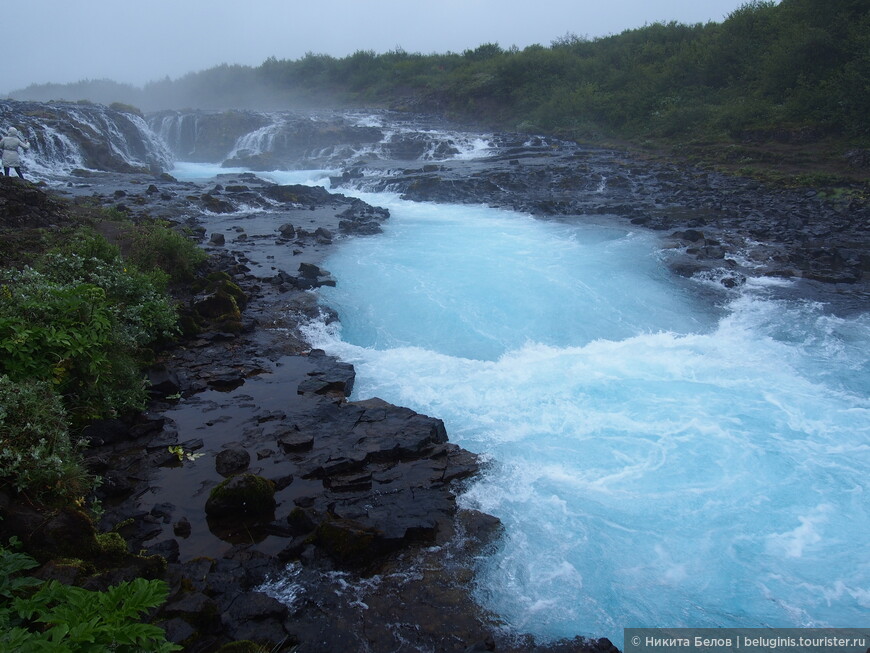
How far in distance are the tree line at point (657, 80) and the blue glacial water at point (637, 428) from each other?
67.5 feet

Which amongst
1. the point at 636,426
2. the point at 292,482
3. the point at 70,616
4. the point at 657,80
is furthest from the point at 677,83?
the point at 70,616

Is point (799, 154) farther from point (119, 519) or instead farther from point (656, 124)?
point (119, 519)

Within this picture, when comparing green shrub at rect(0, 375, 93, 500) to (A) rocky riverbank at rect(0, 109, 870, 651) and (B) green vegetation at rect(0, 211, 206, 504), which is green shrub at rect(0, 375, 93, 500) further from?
(A) rocky riverbank at rect(0, 109, 870, 651)

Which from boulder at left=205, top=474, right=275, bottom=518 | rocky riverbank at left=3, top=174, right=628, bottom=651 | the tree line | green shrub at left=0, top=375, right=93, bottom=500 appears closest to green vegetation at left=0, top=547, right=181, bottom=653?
rocky riverbank at left=3, top=174, right=628, bottom=651

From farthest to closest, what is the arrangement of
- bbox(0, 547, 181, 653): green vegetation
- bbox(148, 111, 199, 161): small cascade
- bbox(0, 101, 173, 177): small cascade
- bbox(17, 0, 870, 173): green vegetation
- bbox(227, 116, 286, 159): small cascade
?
bbox(148, 111, 199, 161): small cascade, bbox(227, 116, 286, 159): small cascade, bbox(17, 0, 870, 173): green vegetation, bbox(0, 101, 173, 177): small cascade, bbox(0, 547, 181, 653): green vegetation

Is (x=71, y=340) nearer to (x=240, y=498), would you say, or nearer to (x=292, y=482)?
(x=240, y=498)

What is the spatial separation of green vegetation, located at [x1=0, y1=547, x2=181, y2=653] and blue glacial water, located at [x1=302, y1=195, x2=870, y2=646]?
124 inches

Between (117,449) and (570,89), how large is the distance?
45.8m

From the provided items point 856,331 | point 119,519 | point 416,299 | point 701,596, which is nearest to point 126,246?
point 416,299

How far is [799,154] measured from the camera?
83.2 feet

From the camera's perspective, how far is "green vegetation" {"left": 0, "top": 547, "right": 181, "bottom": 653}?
3.09 metres

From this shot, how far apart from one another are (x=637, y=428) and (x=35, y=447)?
25.4ft

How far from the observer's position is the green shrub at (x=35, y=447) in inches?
193

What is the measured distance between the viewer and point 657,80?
38219 mm
